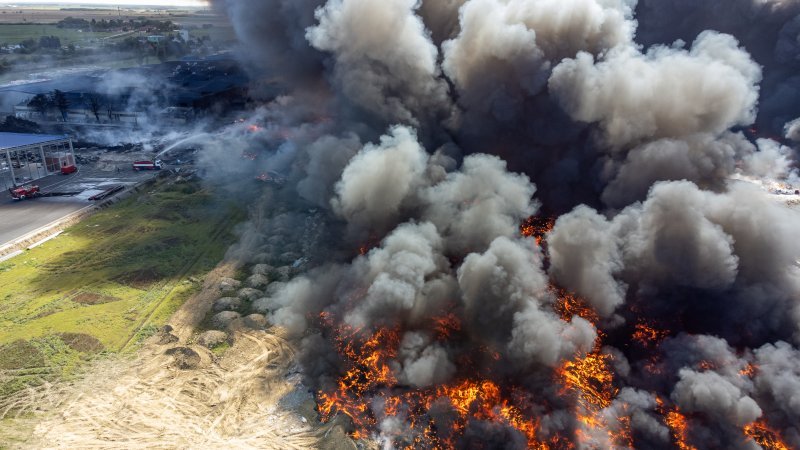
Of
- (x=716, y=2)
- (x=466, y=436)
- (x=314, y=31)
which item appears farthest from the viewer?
(x=716, y=2)

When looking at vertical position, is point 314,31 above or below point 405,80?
above

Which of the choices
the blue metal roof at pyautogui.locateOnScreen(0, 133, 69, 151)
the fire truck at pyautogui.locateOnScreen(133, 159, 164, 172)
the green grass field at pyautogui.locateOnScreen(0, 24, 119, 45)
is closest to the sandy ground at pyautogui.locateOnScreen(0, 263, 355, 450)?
the fire truck at pyautogui.locateOnScreen(133, 159, 164, 172)

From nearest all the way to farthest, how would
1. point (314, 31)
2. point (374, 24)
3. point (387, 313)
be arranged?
point (387, 313)
point (374, 24)
point (314, 31)

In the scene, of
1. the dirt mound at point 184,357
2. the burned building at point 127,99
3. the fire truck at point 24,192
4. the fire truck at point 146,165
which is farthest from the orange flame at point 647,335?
the burned building at point 127,99

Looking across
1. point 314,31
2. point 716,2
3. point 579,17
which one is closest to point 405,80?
point 314,31

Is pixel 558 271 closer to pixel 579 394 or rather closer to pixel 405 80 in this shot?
pixel 579 394

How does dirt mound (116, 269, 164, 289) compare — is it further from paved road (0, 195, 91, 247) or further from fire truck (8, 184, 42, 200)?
fire truck (8, 184, 42, 200)

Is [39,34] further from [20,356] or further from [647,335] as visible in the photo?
[647,335]
